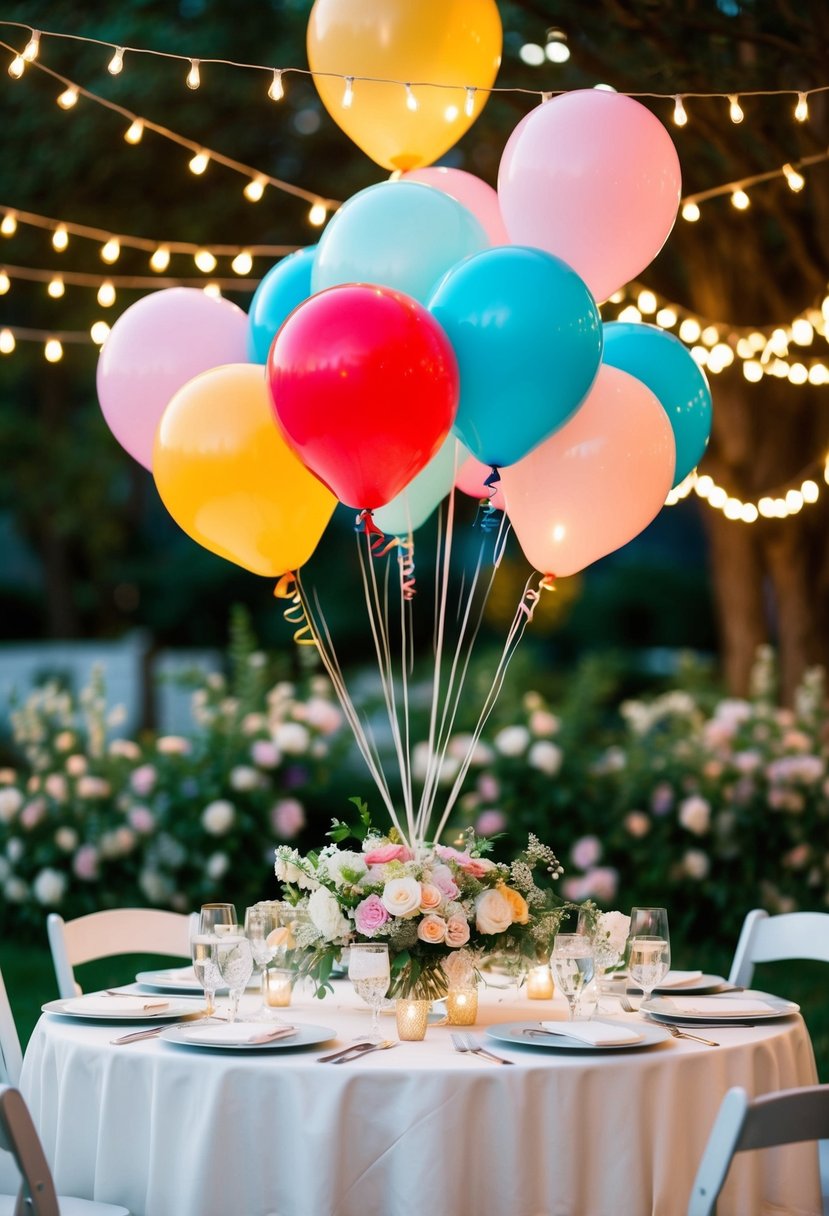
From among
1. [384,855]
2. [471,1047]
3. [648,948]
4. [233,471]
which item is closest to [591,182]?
[233,471]

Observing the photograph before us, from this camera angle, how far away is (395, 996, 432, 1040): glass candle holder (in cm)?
292

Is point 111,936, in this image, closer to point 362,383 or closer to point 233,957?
point 233,957

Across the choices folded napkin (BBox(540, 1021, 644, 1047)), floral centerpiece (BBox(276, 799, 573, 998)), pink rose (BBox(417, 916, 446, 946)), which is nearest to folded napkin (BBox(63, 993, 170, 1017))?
floral centerpiece (BBox(276, 799, 573, 998))

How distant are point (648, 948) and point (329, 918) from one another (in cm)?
65

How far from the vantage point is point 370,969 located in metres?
2.82

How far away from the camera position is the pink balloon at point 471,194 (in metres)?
3.88

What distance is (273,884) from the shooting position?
715 centimetres

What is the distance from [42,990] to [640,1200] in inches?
171

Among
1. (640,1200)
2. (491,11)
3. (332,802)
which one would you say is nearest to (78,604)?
(332,802)

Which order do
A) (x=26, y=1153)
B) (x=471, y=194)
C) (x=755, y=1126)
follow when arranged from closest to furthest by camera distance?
(x=755, y=1126) → (x=26, y=1153) → (x=471, y=194)

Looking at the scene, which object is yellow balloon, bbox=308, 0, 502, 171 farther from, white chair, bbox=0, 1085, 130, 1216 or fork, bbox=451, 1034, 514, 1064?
white chair, bbox=0, 1085, 130, 1216

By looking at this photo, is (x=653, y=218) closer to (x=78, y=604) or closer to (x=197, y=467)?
(x=197, y=467)

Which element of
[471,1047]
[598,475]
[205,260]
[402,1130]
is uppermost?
[205,260]

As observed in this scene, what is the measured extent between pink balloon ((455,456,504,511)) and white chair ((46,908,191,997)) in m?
1.35
